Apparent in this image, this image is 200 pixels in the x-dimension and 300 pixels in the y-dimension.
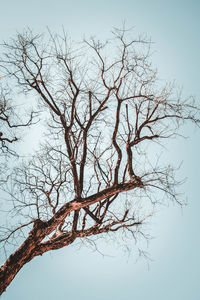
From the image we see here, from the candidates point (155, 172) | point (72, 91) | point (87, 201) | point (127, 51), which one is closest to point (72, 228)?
point (87, 201)

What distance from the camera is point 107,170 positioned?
5.95 m

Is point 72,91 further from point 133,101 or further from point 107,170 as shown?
point 107,170

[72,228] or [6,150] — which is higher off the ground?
[6,150]

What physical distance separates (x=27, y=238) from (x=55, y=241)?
72 centimetres

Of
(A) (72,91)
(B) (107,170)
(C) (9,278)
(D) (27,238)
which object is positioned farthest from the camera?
(B) (107,170)

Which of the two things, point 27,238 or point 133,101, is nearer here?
point 27,238

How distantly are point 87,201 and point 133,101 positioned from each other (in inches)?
114

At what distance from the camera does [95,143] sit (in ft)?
20.4

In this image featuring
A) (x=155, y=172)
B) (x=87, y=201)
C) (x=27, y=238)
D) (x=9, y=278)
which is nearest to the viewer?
(x=9, y=278)

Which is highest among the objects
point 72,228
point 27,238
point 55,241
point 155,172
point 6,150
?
point 155,172

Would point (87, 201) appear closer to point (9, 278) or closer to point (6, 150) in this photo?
point (9, 278)

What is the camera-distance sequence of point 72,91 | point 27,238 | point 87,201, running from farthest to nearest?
point 72,91, point 87,201, point 27,238

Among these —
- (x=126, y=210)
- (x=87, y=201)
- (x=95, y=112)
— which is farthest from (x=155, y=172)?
(x=95, y=112)

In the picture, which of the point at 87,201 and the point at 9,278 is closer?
Answer: the point at 9,278
